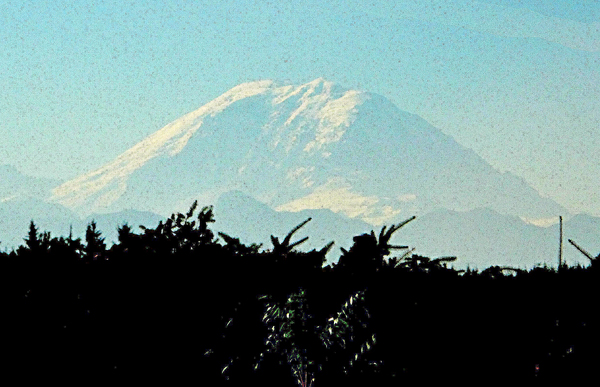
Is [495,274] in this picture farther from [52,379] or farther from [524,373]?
[52,379]

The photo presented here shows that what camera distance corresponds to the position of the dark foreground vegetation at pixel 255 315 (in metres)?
6.82

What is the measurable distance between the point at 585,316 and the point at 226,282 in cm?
348

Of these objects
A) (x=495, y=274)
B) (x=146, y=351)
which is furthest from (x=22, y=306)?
(x=495, y=274)

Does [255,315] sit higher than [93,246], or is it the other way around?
[93,246]

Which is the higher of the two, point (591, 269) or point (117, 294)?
point (591, 269)

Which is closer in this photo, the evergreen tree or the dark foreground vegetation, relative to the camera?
the dark foreground vegetation

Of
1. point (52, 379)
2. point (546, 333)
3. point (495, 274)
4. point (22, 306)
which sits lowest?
point (52, 379)

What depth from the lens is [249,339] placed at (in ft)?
23.3

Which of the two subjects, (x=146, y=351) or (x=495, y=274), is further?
(x=495, y=274)

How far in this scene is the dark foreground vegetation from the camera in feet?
22.4

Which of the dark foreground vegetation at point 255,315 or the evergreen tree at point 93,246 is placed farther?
the evergreen tree at point 93,246

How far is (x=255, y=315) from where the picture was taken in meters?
7.10

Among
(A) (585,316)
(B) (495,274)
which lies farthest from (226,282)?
(A) (585,316)

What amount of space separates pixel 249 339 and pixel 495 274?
2.56m
